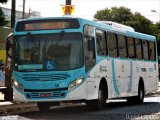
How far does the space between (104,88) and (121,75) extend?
2442 mm

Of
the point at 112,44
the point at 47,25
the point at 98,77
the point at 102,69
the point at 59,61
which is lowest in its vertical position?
the point at 98,77

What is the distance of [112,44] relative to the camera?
21.0 metres

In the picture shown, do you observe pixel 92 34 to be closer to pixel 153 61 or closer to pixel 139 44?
pixel 139 44

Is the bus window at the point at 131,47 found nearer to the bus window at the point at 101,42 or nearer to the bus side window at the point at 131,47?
the bus side window at the point at 131,47

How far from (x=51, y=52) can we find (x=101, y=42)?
8.49ft

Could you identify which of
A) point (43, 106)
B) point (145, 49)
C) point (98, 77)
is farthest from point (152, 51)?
point (43, 106)

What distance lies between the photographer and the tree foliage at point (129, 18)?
110319 mm

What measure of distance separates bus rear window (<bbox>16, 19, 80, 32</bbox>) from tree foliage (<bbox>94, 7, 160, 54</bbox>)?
91512mm

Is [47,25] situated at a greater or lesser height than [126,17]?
lesser

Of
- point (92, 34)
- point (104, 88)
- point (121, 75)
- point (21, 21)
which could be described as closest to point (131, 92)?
point (121, 75)

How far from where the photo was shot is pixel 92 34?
18.8 meters

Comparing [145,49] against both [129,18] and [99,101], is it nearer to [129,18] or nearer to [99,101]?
[99,101]

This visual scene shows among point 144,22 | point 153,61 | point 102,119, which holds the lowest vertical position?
point 102,119

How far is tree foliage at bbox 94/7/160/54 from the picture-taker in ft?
362
